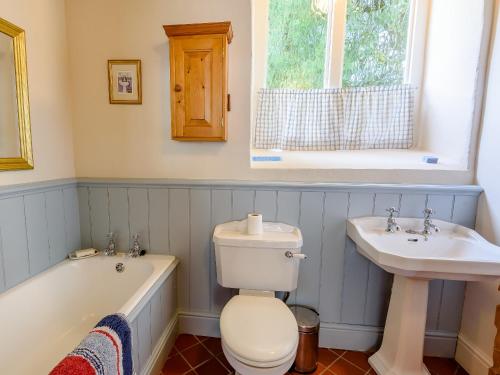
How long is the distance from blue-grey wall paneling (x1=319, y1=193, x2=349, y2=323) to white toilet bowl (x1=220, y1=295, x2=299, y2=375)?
0.44 m

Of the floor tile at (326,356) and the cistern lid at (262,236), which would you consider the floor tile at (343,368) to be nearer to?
the floor tile at (326,356)

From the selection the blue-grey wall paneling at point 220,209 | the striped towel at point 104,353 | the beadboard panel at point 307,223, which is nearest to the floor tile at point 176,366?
the beadboard panel at point 307,223

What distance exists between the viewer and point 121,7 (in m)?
1.57

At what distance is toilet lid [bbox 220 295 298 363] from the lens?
1042mm

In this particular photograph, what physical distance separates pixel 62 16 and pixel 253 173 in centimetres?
154

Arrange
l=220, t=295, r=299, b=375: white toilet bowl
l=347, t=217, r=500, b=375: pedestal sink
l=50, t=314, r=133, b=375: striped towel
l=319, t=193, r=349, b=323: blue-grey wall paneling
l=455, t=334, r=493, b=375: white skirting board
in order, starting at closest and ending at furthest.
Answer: l=50, t=314, r=133, b=375: striped towel → l=220, t=295, r=299, b=375: white toilet bowl → l=347, t=217, r=500, b=375: pedestal sink → l=455, t=334, r=493, b=375: white skirting board → l=319, t=193, r=349, b=323: blue-grey wall paneling

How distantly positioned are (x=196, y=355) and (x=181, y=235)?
0.74 meters

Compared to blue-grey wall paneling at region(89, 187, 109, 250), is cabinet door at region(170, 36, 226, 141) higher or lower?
higher

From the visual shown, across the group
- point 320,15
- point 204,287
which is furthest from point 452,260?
point 320,15

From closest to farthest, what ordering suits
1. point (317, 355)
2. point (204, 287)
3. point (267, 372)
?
point (267, 372) < point (317, 355) < point (204, 287)

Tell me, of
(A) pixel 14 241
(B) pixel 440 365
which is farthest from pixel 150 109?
(B) pixel 440 365

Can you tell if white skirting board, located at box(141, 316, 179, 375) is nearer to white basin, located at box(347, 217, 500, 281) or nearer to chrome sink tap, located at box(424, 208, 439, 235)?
white basin, located at box(347, 217, 500, 281)

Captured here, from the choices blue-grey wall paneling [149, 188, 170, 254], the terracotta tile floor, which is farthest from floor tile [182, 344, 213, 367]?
blue-grey wall paneling [149, 188, 170, 254]

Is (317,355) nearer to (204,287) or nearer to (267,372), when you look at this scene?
(267,372)
